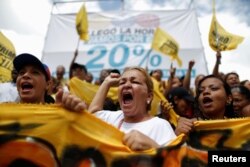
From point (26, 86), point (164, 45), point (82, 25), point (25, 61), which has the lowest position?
point (26, 86)

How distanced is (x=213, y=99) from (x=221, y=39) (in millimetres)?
3893

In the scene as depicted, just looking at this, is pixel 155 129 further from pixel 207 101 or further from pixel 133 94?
pixel 207 101

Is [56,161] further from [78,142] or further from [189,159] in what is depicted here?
[189,159]

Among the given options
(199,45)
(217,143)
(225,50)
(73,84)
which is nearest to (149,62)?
(199,45)

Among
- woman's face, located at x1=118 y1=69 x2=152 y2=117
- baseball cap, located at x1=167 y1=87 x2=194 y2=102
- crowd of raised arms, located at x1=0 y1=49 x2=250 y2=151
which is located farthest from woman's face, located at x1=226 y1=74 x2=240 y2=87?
woman's face, located at x1=118 y1=69 x2=152 y2=117

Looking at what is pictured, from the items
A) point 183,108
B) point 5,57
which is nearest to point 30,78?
point 183,108

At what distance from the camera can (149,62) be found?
441 inches

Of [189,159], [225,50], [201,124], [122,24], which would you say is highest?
[122,24]

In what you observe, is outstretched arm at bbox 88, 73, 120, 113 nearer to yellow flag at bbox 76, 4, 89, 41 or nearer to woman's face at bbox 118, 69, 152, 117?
woman's face at bbox 118, 69, 152, 117

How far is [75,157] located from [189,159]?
2.20 ft

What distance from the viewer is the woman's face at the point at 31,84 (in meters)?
2.62

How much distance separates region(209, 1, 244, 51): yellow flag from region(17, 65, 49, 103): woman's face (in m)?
4.33

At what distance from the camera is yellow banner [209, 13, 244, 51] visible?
6597 mm

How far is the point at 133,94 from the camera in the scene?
106 inches
